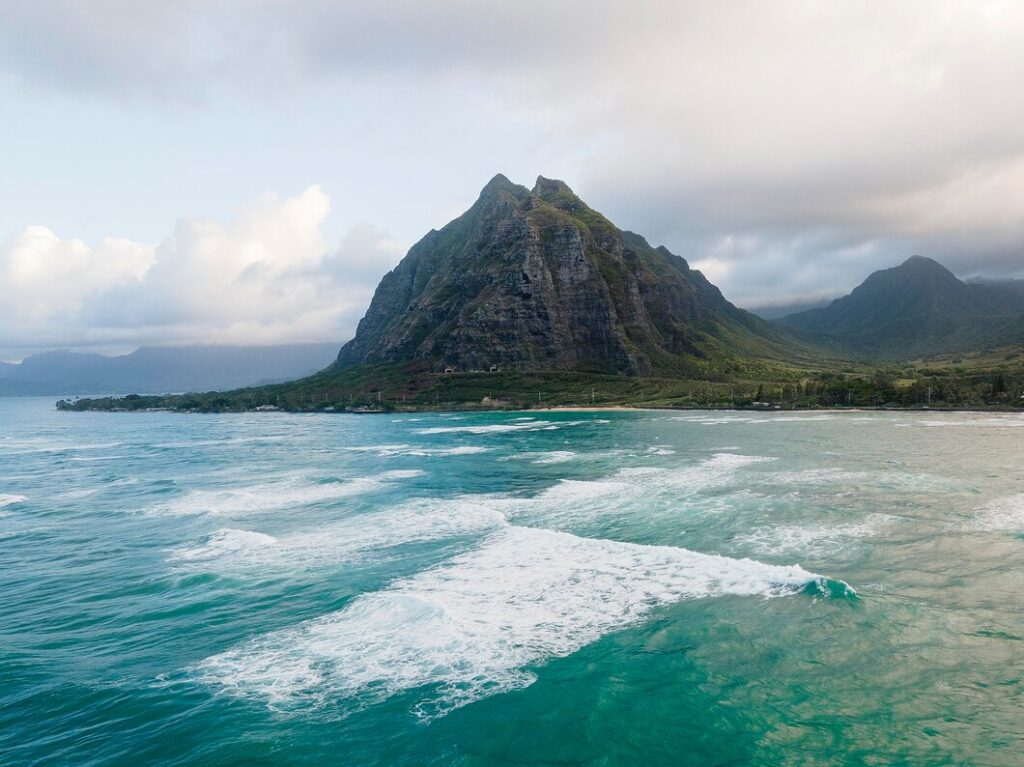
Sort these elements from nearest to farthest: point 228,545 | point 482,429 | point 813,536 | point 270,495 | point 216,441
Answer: point 813,536 → point 228,545 → point 270,495 → point 216,441 → point 482,429

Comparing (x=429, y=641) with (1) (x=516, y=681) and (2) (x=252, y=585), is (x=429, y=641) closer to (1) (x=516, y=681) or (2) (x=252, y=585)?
(1) (x=516, y=681)

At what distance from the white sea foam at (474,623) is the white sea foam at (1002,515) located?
54.9 feet

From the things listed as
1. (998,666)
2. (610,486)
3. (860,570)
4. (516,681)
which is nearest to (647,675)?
(516,681)

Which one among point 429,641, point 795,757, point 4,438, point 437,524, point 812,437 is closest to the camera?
point 795,757

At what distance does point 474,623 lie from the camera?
20.8 metres

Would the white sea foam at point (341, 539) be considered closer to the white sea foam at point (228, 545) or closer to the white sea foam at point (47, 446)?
the white sea foam at point (228, 545)

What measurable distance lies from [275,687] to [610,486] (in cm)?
3447

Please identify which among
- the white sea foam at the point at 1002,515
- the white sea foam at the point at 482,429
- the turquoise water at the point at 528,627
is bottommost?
the white sea foam at the point at 482,429

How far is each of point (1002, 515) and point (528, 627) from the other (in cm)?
3249

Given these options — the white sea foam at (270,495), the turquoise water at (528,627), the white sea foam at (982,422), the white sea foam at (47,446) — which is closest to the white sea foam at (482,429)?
the white sea foam at (270,495)

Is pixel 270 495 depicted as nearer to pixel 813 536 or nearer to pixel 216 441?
pixel 813 536

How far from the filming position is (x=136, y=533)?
37.7 m

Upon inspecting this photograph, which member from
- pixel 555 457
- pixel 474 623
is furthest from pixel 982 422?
pixel 474 623

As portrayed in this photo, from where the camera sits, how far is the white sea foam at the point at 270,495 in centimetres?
4397
